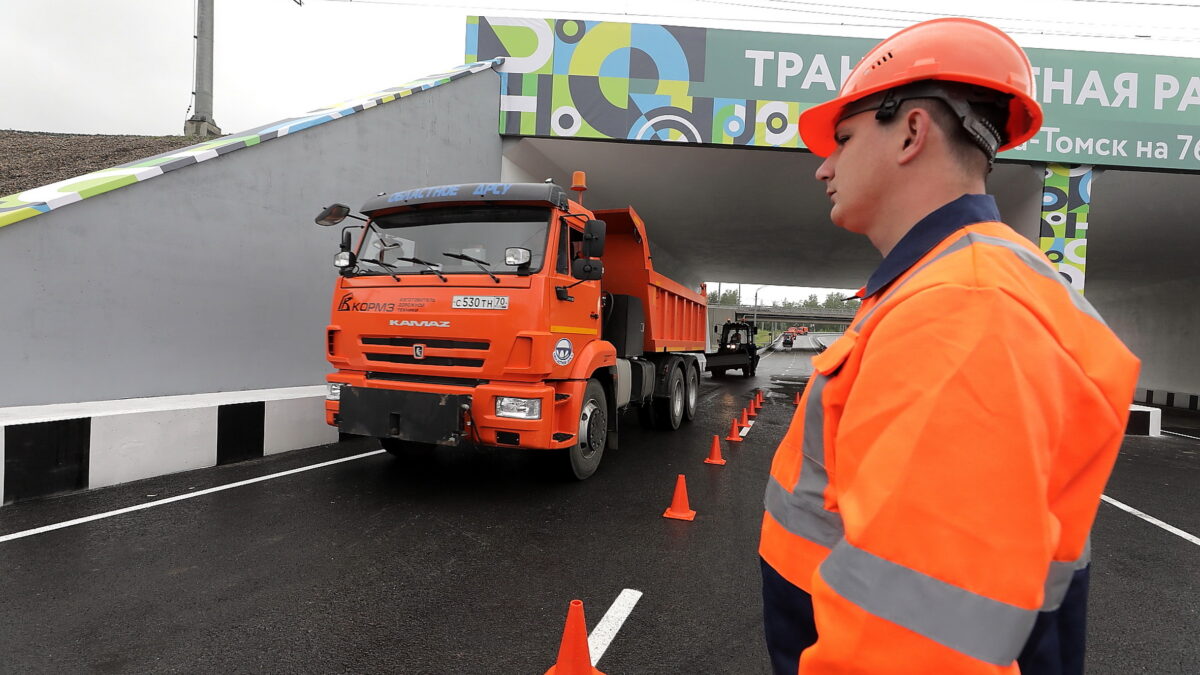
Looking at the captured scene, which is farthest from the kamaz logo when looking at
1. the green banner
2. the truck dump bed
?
the green banner

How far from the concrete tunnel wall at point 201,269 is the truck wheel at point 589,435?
454 cm

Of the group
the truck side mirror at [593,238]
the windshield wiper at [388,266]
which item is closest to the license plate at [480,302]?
the windshield wiper at [388,266]

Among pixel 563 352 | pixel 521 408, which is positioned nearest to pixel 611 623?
pixel 521 408

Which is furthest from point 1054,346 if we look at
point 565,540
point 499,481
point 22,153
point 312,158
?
point 22,153

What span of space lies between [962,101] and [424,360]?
4527 mm

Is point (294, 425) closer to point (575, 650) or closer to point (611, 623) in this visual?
point (611, 623)

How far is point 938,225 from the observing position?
0.96 m

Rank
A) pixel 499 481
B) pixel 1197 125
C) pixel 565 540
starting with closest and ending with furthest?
pixel 565 540
pixel 499 481
pixel 1197 125

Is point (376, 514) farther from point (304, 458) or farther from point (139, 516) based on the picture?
point (304, 458)

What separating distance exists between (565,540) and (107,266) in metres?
5.35

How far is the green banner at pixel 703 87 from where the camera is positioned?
10344 mm

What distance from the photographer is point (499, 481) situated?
561 cm

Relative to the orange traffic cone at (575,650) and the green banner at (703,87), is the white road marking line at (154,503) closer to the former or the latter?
the orange traffic cone at (575,650)

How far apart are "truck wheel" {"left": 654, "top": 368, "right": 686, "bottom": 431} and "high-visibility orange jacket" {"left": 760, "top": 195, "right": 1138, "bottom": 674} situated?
7.78m
